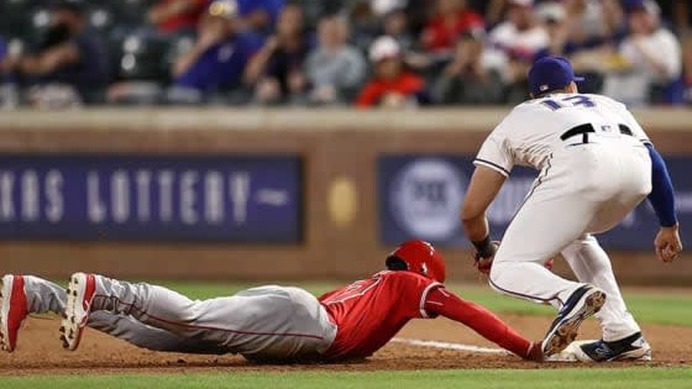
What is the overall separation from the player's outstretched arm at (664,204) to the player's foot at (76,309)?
281 centimetres

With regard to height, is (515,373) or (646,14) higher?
(646,14)

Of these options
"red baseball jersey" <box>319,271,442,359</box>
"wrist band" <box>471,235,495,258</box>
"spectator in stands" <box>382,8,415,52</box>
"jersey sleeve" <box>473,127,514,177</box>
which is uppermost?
"spectator in stands" <box>382,8,415,52</box>

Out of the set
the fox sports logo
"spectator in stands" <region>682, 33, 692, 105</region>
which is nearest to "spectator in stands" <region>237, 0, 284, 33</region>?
the fox sports logo

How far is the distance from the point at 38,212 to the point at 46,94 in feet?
4.07

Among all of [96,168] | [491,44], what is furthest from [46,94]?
[491,44]

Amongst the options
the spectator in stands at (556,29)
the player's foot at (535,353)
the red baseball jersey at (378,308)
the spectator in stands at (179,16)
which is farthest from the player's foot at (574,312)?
the spectator in stands at (179,16)

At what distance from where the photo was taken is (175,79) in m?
15.8

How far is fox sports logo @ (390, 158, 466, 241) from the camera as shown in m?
15.1

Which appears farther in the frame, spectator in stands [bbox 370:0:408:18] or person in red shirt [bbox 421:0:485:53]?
spectator in stands [bbox 370:0:408:18]

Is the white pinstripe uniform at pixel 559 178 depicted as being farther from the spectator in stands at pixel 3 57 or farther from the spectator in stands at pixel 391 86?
the spectator in stands at pixel 3 57

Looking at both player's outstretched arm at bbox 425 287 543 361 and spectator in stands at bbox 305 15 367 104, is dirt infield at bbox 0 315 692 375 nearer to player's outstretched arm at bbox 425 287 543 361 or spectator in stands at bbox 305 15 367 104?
player's outstretched arm at bbox 425 287 543 361

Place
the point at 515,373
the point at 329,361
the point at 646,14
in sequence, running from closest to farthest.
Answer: the point at 515,373
the point at 329,361
the point at 646,14

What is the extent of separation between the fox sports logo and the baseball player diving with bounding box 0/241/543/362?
747 cm

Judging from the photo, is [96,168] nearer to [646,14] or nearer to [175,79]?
[175,79]
